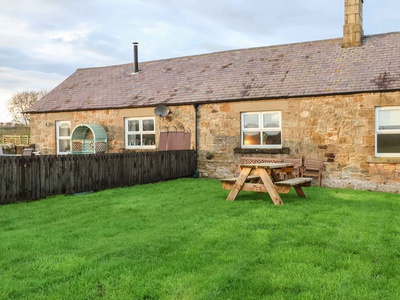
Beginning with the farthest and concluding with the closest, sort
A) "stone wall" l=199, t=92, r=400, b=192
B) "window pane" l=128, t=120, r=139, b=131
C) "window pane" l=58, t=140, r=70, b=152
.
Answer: "window pane" l=58, t=140, r=70, b=152, "window pane" l=128, t=120, r=139, b=131, "stone wall" l=199, t=92, r=400, b=192

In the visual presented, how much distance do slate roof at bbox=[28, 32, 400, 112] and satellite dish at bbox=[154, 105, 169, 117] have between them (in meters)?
0.23

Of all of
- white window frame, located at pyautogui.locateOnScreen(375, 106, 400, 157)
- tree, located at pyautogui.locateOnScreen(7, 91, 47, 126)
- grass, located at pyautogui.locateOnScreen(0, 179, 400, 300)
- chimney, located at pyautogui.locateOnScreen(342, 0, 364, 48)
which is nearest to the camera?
grass, located at pyautogui.locateOnScreen(0, 179, 400, 300)

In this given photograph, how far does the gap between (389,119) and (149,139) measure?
9136 millimetres

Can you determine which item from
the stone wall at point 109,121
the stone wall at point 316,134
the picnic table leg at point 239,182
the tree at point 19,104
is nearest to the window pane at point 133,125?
the stone wall at point 109,121

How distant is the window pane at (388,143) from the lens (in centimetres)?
1185

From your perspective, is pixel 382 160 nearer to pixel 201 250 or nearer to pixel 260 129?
pixel 260 129

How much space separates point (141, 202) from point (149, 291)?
5.42 metres

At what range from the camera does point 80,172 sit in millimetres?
11023

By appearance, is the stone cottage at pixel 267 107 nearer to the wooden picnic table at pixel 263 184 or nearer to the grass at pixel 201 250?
the wooden picnic table at pixel 263 184

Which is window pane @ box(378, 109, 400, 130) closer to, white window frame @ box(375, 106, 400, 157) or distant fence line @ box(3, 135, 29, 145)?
white window frame @ box(375, 106, 400, 157)

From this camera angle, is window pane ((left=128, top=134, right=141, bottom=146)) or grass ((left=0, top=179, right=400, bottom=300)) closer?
grass ((left=0, top=179, right=400, bottom=300))

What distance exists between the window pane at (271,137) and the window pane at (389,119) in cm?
329

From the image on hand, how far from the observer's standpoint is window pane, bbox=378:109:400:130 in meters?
11.9

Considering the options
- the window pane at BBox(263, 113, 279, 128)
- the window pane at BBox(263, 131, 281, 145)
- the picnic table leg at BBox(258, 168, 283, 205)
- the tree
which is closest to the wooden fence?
the window pane at BBox(263, 131, 281, 145)
